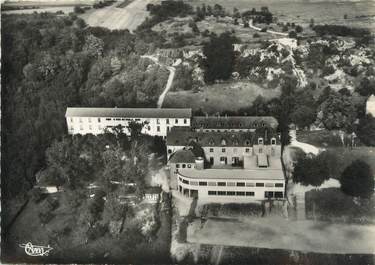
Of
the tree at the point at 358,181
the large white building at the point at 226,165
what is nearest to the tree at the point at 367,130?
the tree at the point at 358,181

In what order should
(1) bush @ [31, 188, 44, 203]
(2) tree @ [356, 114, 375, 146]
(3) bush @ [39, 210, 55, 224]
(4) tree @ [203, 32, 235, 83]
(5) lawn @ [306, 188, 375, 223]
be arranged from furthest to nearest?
(4) tree @ [203, 32, 235, 83] → (2) tree @ [356, 114, 375, 146] → (1) bush @ [31, 188, 44, 203] → (3) bush @ [39, 210, 55, 224] → (5) lawn @ [306, 188, 375, 223]

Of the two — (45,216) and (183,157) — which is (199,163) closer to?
(183,157)

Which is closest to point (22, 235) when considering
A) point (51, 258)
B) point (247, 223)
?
point (51, 258)

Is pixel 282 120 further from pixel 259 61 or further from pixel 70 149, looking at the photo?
pixel 70 149

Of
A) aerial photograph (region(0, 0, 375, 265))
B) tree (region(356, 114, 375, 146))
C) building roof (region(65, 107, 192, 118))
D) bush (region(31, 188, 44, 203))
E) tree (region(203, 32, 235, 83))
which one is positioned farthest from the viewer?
tree (region(203, 32, 235, 83))

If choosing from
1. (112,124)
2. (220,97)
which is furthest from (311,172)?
(112,124)

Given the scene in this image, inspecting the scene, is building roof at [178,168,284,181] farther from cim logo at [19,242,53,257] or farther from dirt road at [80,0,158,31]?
dirt road at [80,0,158,31]

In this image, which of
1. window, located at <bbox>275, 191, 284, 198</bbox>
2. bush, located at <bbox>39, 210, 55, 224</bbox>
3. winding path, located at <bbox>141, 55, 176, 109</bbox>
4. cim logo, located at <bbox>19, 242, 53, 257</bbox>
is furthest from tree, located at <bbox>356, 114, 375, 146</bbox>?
cim logo, located at <bbox>19, 242, 53, 257</bbox>
